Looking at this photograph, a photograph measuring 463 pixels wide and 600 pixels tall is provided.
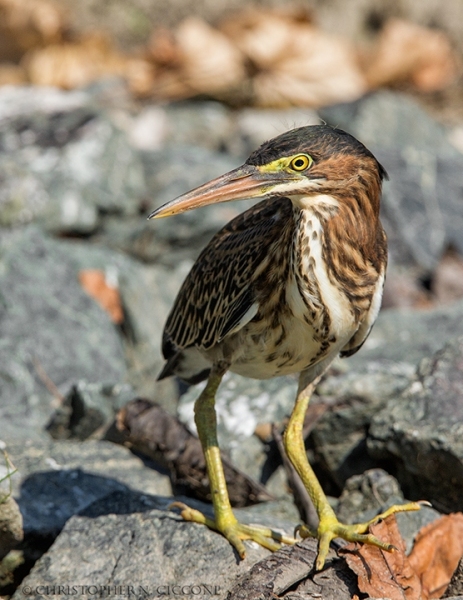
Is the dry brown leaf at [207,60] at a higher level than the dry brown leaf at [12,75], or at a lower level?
lower

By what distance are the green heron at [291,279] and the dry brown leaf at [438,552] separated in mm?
256

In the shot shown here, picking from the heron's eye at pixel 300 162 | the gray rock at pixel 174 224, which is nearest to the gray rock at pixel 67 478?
the heron's eye at pixel 300 162

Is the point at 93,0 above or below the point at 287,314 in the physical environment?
above

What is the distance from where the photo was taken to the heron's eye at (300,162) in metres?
3.56

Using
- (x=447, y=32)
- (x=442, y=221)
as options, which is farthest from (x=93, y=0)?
(x=442, y=221)

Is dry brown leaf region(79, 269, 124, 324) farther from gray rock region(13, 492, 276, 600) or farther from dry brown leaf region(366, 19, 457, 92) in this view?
dry brown leaf region(366, 19, 457, 92)

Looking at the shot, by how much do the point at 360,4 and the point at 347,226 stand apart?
9060 mm

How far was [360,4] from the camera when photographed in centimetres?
1197

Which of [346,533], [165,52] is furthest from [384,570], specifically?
[165,52]

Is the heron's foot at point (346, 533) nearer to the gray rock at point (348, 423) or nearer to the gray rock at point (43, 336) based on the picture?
the gray rock at point (348, 423)

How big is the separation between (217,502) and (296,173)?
1.62 m

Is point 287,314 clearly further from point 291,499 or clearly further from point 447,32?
point 447,32

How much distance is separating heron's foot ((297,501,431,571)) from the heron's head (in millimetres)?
Result: 1429

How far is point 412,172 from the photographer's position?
8680mm
